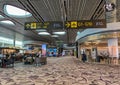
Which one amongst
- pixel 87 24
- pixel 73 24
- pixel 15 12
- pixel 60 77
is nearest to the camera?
pixel 60 77

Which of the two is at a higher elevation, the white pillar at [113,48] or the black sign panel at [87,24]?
the black sign panel at [87,24]

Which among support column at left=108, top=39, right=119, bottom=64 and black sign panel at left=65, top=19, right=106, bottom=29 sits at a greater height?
black sign panel at left=65, top=19, right=106, bottom=29

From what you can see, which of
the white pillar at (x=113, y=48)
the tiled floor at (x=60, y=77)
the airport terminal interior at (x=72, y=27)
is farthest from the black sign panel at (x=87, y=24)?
the white pillar at (x=113, y=48)

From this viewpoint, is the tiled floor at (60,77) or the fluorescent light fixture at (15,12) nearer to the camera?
the tiled floor at (60,77)

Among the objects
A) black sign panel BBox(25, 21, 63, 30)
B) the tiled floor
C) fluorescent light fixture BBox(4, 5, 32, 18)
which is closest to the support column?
the tiled floor

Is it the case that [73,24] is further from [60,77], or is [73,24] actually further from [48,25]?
[60,77]

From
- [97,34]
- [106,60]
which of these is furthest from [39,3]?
[106,60]

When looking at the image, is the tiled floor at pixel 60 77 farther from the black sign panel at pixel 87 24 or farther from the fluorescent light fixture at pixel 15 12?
the fluorescent light fixture at pixel 15 12

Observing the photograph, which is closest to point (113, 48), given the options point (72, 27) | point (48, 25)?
point (72, 27)

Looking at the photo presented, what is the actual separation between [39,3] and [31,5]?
0.80m

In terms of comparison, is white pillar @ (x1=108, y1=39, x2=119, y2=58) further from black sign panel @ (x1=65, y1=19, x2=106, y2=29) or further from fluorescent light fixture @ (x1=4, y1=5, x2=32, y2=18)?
fluorescent light fixture @ (x1=4, y1=5, x2=32, y2=18)

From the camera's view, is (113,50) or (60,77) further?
(113,50)

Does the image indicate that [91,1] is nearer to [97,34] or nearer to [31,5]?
[31,5]

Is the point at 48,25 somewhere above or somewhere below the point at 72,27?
above
